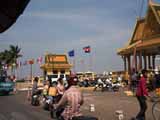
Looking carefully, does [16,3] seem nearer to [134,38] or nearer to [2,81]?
[2,81]

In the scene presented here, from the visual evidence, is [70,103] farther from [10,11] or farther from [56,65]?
[56,65]

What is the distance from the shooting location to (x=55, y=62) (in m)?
72.6

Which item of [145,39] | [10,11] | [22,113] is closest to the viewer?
[10,11]

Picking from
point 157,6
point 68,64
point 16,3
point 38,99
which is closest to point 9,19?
point 16,3

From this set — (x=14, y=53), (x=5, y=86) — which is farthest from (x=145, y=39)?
(x=14, y=53)

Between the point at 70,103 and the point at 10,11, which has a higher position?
the point at 10,11

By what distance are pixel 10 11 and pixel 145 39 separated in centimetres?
3616

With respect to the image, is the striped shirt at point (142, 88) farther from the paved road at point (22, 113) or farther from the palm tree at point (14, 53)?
the palm tree at point (14, 53)

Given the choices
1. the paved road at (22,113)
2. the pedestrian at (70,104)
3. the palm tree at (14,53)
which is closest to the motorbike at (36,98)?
the paved road at (22,113)

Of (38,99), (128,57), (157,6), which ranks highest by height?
(157,6)

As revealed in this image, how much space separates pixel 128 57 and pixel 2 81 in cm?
1209

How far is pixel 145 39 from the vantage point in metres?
38.8

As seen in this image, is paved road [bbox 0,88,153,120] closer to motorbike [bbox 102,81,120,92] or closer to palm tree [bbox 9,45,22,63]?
motorbike [bbox 102,81,120,92]

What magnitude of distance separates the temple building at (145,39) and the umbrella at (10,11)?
31.5 meters
